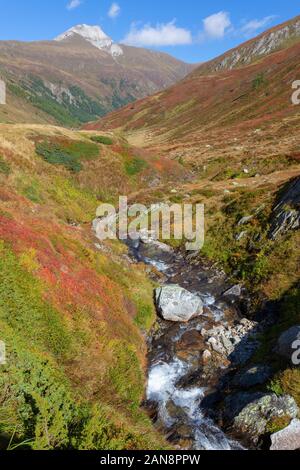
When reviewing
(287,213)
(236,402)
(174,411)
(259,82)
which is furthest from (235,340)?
(259,82)

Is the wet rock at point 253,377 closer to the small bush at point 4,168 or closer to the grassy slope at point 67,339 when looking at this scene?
the grassy slope at point 67,339

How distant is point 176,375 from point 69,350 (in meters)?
6.01

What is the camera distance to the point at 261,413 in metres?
14.0

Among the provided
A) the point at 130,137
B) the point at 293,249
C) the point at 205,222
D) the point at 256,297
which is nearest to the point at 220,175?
the point at 205,222

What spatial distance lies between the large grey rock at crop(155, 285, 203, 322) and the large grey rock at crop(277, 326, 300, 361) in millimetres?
6099

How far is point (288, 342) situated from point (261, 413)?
389 cm

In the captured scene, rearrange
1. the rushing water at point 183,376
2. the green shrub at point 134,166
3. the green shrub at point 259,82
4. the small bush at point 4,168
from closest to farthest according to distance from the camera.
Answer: the rushing water at point 183,376 < the small bush at point 4,168 < the green shrub at point 134,166 < the green shrub at point 259,82

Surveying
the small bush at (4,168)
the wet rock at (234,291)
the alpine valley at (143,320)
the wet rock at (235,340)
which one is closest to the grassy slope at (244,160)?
the alpine valley at (143,320)

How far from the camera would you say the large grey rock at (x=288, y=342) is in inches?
634

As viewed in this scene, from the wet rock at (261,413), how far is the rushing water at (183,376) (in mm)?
701

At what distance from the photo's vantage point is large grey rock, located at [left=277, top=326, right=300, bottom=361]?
634 inches

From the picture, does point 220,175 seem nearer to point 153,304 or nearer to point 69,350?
point 153,304

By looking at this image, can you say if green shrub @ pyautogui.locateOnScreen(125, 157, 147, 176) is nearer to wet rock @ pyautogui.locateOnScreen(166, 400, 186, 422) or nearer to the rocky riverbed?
the rocky riverbed

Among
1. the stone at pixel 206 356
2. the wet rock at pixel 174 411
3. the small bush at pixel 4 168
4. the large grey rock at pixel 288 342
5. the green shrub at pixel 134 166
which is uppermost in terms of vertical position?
the green shrub at pixel 134 166
